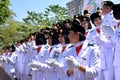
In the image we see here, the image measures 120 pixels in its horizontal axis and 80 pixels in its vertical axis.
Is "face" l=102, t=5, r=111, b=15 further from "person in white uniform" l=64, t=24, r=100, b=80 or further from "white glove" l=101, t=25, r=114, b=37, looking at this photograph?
"person in white uniform" l=64, t=24, r=100, b=80

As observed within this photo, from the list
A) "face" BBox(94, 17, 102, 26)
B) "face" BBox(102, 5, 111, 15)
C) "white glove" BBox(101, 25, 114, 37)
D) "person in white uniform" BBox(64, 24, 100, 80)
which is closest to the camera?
"person in white uniform" BBox(64, 24, 100, 80)

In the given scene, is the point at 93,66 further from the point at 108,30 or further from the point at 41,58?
the point at 41,58

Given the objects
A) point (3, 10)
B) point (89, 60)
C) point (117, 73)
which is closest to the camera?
point (89, 60)

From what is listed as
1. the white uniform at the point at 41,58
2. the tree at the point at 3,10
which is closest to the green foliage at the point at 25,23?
the tree at the point at 3,10

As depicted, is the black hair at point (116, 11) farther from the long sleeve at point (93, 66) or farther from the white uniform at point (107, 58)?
the long sleeve at point (93, 66)

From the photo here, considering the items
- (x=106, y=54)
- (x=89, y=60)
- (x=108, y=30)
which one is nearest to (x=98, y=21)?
(x=106, y=54)

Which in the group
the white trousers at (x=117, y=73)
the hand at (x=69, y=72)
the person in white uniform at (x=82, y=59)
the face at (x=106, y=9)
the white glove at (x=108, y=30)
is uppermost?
the face at (x=106, y=9)

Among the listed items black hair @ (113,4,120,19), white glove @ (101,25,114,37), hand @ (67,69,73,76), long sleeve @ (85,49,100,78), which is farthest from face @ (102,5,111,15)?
long sleeve @ (85,49,100,78)

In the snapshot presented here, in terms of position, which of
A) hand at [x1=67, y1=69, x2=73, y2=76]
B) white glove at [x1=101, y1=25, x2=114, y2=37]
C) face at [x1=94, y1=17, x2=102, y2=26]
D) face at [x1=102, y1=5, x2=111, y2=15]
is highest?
face at [x1=102, y1=5, x2=111, y2=15]

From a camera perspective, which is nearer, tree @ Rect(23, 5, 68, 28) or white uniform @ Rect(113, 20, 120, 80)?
white uniform @ Rect(113, 20, 120, 80)

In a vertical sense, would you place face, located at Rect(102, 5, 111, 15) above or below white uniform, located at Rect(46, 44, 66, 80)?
above

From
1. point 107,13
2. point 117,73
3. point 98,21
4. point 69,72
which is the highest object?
point 107,13

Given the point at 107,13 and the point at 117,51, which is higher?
the point at 107,13

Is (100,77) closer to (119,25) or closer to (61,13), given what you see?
(119,25)
